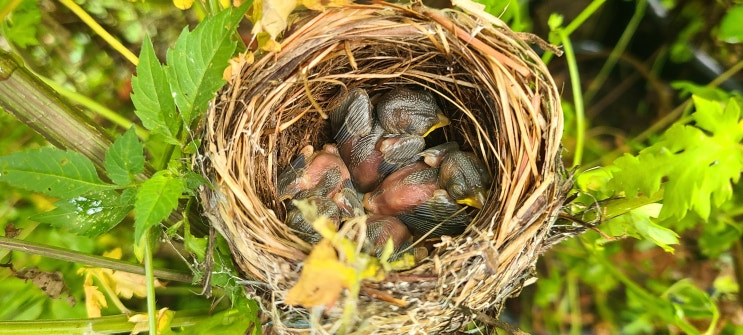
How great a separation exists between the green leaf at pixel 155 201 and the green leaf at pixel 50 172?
0.07m

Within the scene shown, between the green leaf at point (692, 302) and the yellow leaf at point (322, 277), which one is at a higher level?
the yellow leaf at point (322, 277)

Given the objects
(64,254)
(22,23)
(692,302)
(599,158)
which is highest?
(22,23)

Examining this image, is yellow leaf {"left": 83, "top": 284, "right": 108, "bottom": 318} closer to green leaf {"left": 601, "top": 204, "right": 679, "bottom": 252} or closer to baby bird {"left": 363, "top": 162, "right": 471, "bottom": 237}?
baby bird {"left": 363, "top": 162, "right": 471, "bottom": 237}

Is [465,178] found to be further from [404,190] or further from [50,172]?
[50,172]

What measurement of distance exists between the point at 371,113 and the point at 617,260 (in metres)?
0.87

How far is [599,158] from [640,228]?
61 cm

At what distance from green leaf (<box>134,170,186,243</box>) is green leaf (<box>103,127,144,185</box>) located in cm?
3

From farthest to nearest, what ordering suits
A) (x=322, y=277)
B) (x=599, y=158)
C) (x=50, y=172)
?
(x=599, y=158), (x=50, y=172), (x=322, y=277)

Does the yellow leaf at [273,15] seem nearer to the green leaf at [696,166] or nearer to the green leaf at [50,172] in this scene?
the green leaf at [50,172]

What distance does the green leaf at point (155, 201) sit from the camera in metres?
0.48

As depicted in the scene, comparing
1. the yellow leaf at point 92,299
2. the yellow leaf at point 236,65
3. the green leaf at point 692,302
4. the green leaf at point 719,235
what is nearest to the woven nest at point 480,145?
the yellow leaf at point 236,65

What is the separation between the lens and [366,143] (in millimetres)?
823

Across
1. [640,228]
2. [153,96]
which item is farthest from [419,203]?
[153,96]

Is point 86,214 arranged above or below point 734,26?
above
